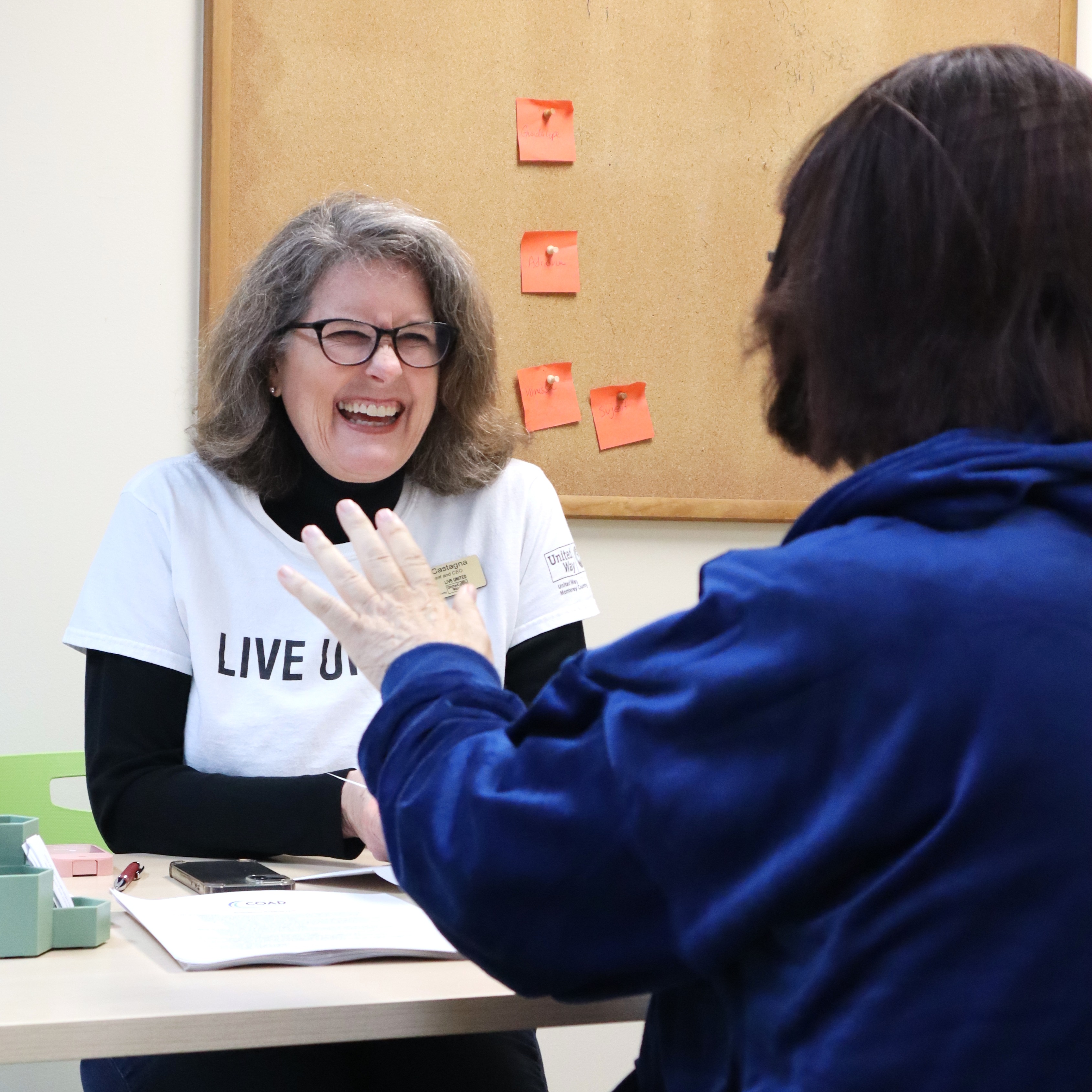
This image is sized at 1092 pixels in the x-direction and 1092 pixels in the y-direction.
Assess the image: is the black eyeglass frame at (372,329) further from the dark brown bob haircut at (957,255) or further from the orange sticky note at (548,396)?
the dark brown bob haircut at (957,255)

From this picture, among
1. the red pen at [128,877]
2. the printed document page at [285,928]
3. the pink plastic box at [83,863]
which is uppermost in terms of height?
the printed document page at [285,928]

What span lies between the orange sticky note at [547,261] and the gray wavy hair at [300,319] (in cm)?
59

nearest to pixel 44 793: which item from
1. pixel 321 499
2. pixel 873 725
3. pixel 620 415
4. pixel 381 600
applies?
pixel 321 499

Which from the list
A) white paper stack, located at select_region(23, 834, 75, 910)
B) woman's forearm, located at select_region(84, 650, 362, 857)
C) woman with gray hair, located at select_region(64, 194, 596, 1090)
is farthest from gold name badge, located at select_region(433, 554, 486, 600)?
white paper stack, located at select_region(23, 834, 75, 910)

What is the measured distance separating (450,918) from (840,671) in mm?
255

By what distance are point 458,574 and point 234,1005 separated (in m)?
0.89

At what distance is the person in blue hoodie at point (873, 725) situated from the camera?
573 mm

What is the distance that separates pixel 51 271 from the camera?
2115 mm

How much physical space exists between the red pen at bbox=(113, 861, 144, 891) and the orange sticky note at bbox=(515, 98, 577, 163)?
156 cm

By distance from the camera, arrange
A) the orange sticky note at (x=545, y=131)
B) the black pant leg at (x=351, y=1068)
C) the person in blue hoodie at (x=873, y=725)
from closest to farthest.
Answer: the person in blue hoodie at (x=873, y=725)
the black pant leg at (x=351, y=1068)
the orange sticky note at (x=545, y=131)

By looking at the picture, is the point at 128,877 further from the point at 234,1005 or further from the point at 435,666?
the point at 435,666

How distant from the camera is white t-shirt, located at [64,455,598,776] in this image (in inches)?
58.1

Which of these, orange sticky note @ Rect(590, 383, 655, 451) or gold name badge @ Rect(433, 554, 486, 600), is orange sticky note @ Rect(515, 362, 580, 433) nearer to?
orange sticky note @ Rect(590, 383, 655, 451)

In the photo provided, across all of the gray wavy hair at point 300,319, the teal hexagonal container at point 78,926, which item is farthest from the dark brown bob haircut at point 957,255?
the gray wavy hair at point 300,319
